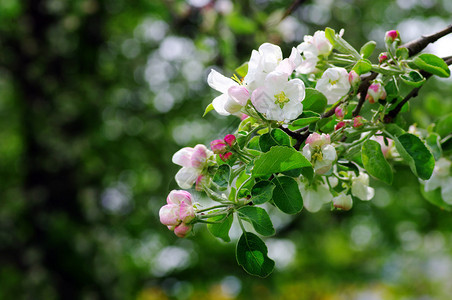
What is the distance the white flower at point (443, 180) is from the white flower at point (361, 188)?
0.27 metres

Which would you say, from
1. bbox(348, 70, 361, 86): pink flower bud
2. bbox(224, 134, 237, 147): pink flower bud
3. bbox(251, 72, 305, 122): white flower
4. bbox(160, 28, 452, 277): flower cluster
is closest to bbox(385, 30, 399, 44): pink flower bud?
bbox(160, 28, 452, 277): flower cluster

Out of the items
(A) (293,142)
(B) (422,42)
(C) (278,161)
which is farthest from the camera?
(B) (422,42)

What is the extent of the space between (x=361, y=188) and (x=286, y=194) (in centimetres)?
20

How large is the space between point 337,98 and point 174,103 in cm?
447

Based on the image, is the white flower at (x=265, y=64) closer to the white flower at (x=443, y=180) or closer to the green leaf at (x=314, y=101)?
the green leaf at (x=314, y=101)

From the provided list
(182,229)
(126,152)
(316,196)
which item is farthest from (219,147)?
(126,152)

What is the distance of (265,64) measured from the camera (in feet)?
2.15

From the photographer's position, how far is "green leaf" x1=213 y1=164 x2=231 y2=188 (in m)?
0.65

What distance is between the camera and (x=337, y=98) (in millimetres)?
718

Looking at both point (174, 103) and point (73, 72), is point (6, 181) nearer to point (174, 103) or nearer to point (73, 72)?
point (73, 72)

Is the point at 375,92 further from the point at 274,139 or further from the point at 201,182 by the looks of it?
the point at 201,182

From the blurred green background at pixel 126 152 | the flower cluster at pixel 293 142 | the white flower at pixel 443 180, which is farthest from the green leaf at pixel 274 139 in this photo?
the blurred green background at pixel 126 152

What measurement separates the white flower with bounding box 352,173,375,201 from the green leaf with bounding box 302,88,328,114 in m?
0.16

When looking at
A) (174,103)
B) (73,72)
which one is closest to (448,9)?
(174,103)
